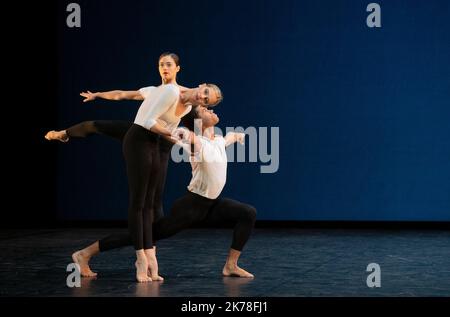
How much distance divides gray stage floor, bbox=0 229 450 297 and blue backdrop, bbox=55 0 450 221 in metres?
0.39

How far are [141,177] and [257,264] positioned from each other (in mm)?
1280

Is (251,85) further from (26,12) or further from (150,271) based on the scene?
(150,271)

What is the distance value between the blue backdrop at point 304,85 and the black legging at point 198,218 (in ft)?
10.5

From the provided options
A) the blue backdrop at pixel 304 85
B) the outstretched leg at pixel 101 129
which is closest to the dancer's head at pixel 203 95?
the outstretched leg at pixel 101 129

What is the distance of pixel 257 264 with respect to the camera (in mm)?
5234

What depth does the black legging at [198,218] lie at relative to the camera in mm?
4461

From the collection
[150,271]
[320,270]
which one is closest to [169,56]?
[150,271]

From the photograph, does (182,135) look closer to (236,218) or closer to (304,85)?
(236,218)

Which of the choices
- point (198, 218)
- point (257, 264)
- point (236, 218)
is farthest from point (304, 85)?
point (198, 218)

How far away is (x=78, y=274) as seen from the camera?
4.62 meters

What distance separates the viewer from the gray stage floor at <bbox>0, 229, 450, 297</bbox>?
4.13 meters

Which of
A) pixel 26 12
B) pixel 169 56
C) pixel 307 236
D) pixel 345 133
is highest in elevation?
pixel 26 12

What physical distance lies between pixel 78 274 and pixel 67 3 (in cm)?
390

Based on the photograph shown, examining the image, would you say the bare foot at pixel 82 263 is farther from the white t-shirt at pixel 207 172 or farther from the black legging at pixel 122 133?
the white t-shirt at pixel 207 172
